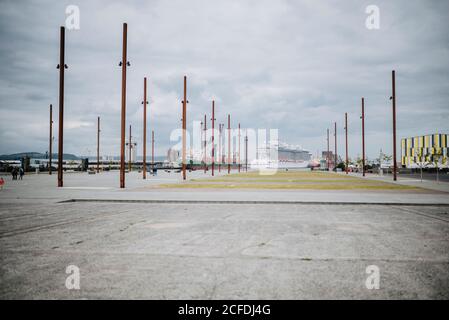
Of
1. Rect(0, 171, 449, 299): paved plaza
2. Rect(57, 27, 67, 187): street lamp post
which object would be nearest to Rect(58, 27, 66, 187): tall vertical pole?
Rect(57, 27, 67, 187): street lamp post

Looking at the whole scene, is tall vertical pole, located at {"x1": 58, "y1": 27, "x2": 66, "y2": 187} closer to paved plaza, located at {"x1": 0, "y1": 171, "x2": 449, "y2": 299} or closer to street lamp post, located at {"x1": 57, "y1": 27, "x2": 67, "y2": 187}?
street lamp post, located at {"x1": 57, "y1": 27, "x2": 67, "y2": 187}

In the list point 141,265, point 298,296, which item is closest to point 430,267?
point 298,296

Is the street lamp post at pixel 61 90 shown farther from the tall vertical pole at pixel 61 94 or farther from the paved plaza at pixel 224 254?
the paved plaza at pixel 224 254

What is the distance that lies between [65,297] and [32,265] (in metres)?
1.63

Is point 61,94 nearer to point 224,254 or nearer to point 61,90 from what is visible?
point 61,90

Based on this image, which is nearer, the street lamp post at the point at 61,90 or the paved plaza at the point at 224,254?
the paved plaza at the point at 224,254

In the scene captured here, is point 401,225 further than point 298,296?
Yes

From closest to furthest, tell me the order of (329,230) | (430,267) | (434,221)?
(430,267)
(329,230)
(434,221)

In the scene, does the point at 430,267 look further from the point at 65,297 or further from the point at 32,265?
the point at 32,265

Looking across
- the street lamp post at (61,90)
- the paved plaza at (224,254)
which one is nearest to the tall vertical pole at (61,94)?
the street lamp post at (61,90)

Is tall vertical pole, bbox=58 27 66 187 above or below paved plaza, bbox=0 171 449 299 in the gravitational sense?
above

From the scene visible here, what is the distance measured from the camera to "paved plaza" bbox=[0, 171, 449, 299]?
411cm

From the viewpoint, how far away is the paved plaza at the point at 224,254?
13.5ft
